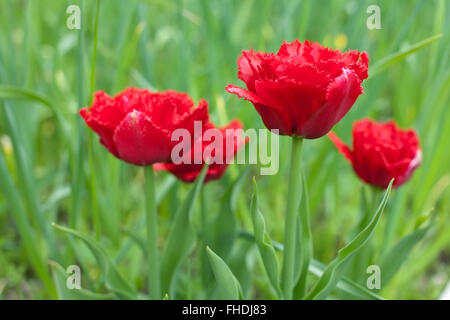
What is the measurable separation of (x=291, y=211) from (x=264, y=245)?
0.04 meters

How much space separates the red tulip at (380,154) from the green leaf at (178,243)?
19 cm

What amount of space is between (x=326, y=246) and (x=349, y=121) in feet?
0.87

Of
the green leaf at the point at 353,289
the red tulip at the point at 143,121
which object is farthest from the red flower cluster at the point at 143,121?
the green leaf at the point at 353,289

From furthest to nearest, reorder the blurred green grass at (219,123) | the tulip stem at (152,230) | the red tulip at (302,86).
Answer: the blurred green grass at (219,123)
the tulip stem at (152,230)
the red tulip at (302,86)

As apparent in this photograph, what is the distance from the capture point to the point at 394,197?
35.0 inches

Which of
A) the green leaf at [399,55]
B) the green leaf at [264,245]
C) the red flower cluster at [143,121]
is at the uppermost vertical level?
the green leaf at [399,55]

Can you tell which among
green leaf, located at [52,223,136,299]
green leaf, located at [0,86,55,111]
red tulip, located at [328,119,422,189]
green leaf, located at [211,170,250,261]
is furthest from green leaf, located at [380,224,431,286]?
green leaf, located at [0,86,55,111]

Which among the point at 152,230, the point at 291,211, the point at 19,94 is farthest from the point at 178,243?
the point at 19,94

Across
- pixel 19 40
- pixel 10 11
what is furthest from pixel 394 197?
pixel 19 40

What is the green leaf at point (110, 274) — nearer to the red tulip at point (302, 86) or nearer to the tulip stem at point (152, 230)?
the tulip stem at point (152, 230)

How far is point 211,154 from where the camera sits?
643mm

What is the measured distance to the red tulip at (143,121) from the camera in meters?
0.55

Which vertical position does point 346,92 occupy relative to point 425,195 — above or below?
above
